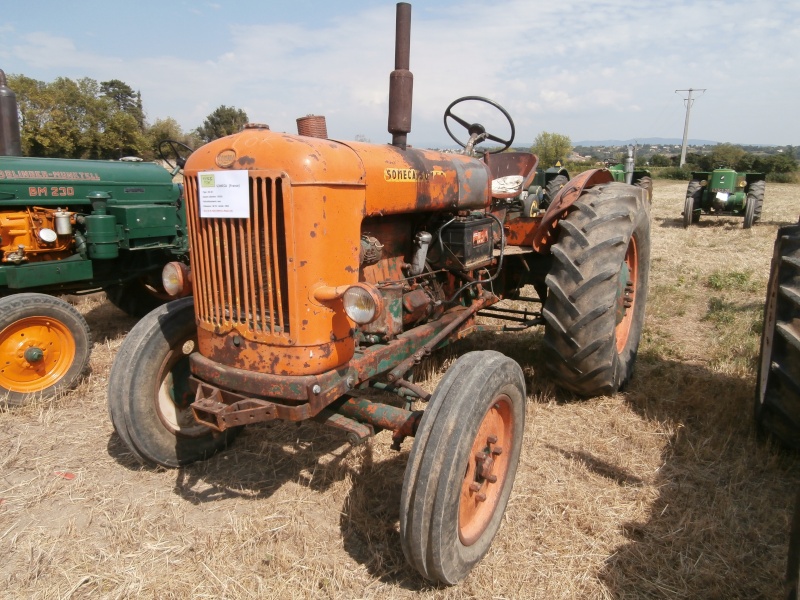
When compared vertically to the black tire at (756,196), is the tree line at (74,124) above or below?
above

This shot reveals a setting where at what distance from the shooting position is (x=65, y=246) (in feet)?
15.0

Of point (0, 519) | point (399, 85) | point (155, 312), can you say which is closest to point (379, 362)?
point (155, 312)

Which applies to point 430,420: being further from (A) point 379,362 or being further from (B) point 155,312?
(B) point 155,312

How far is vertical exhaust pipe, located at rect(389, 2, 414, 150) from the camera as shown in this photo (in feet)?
8.71

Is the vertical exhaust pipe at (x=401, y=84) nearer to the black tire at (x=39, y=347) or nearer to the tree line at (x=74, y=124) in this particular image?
the black tire at (x=39, y=347)

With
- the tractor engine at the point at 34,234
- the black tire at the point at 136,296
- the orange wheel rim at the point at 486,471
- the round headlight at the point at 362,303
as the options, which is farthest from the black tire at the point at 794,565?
the black tire at the point at 136,296

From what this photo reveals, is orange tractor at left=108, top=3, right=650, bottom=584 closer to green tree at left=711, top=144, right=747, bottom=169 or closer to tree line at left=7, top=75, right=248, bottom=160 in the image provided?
tree line at left=7, top=75, right=248, bottom=160

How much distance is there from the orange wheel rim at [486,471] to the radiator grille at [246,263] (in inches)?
35.6

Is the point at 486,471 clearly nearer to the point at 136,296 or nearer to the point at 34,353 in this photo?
the point at 34,353

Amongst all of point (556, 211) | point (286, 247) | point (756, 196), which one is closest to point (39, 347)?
point (286, 247)

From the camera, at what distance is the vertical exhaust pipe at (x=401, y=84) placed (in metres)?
2.65

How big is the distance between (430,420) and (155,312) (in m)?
1.59

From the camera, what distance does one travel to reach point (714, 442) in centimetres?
305

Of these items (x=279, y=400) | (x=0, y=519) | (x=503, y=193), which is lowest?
(x=0, y=519)
